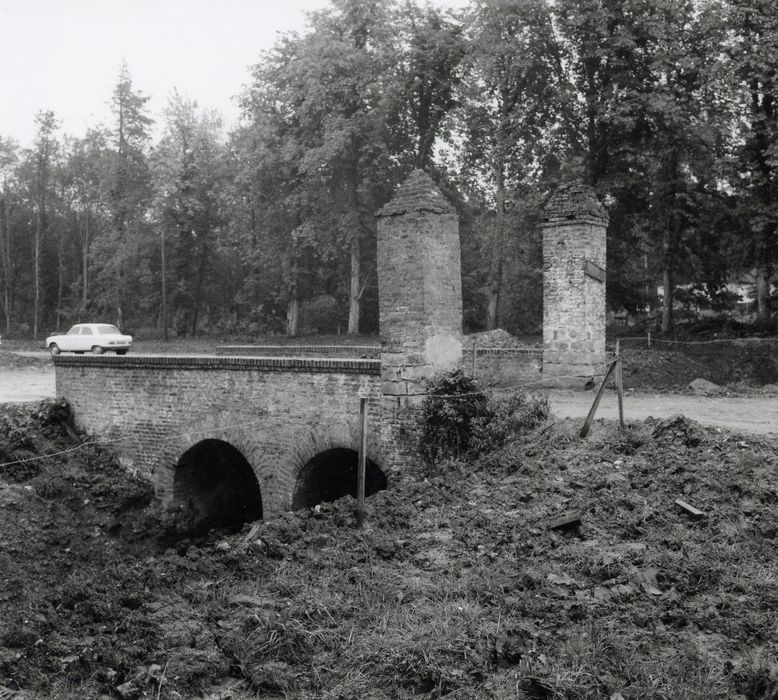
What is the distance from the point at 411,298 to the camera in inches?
403

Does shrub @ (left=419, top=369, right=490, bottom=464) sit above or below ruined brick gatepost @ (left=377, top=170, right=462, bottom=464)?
below

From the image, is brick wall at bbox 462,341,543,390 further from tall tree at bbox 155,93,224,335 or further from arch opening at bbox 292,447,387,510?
tall tree at bbox 155,93,224,335

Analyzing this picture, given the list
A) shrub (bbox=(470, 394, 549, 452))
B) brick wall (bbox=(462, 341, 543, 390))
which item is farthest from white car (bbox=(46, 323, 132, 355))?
shrub (bbox=(470, 394, 549, 452))

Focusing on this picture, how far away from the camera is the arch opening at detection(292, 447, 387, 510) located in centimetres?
1159

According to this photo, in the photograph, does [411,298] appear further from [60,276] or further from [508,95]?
[60,276]

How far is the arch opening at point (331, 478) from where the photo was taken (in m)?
11.6

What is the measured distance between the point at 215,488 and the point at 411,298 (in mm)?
6703

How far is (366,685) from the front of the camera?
4711 mm

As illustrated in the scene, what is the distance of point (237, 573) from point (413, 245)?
16.8ft

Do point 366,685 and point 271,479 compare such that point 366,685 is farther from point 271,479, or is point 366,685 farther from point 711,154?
point 711,154

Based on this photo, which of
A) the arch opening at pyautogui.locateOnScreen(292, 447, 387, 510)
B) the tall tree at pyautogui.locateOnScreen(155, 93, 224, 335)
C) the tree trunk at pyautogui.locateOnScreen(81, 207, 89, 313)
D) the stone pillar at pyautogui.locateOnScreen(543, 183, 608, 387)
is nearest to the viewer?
the arch opening at pyautogui.locateOnScreen(292, 447, 387, 510)

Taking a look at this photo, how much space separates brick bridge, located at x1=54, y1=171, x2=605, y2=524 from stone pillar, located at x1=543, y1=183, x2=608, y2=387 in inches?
1.5

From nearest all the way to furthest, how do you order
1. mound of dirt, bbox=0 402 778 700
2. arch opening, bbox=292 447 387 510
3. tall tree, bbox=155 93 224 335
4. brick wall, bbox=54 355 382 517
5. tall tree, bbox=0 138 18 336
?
mound of dirt, bbox=0 402 778 700 → brick wall, bbox=54 355 382 517 → arch opening, bbox=292 447 387 510 → tall tree, bbox=155 93 224 335 → tall tree, bbox=0 138 18 336

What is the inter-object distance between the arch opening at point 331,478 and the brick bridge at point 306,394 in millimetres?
23
